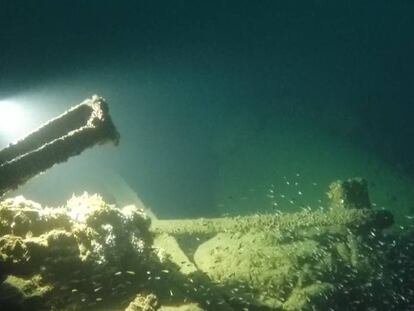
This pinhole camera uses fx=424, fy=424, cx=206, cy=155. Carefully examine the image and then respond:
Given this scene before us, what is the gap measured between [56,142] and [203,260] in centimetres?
412

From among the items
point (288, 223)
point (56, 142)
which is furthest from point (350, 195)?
point (56, 142)

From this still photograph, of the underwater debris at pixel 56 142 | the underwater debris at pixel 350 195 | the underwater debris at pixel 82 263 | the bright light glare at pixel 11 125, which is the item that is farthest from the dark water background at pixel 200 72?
the underwater debris at pixel 82 263

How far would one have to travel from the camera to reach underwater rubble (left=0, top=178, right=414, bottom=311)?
20.4ft

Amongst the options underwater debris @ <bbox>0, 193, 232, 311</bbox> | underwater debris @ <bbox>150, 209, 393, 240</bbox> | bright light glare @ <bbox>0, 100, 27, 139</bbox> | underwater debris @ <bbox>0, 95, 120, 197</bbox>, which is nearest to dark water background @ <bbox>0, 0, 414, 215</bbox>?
bright light glare @ <bbox>0, 100, 27, 139</bbox>

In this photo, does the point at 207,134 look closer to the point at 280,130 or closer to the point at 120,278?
the point at 280,130

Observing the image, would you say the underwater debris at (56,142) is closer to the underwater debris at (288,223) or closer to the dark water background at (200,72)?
the underwater debris at (288,223)

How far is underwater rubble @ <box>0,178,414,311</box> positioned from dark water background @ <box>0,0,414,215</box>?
45.4 ft

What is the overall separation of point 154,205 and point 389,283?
17.3 m

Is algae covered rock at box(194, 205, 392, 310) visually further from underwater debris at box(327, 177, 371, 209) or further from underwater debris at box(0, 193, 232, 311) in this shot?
underwater debris at box(0, 193, 232, 311)

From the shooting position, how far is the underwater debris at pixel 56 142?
6832 millimetres

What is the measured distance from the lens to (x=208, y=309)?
22.5 feet

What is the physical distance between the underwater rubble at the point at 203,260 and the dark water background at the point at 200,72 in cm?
1384

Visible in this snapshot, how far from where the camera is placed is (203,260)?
30.3ft

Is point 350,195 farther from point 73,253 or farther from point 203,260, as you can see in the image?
point 73,253
